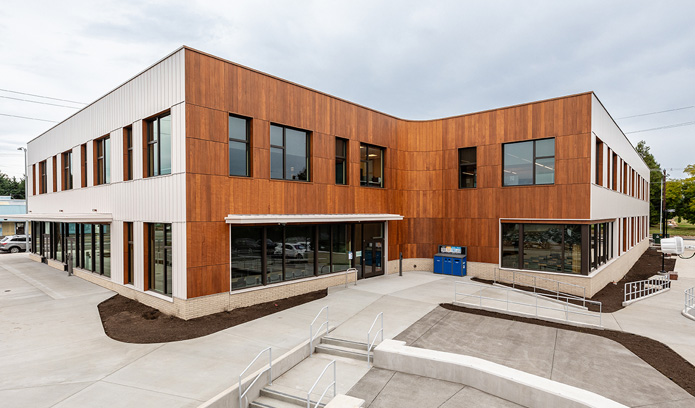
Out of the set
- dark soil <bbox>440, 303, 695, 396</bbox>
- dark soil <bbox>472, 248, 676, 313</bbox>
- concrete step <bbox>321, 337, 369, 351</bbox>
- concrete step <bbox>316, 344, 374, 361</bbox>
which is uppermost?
Answer: concrete step <bbox>321, 337, 369, 351</bbox>

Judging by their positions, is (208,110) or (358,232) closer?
(208,110)

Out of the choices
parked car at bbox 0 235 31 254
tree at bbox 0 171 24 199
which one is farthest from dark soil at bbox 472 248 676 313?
tree at bbox 0 171 24 199

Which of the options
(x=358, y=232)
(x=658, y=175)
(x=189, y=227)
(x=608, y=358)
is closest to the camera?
(x=608, y=358)

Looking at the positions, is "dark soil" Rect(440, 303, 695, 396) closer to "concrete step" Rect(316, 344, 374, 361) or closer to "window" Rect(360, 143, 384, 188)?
"concrete step" Rect(316, 344, 374, 361)

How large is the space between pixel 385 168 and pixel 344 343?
11882 millimetres

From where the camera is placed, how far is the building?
472 inches

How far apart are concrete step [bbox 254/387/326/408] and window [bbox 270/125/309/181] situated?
8516 mm

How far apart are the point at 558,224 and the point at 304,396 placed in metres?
14.3

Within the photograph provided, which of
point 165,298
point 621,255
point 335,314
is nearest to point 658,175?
point 621,255

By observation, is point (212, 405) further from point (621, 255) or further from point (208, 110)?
point (621, 255)

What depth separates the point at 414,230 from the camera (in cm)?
2062

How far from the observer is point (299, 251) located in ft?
49.3

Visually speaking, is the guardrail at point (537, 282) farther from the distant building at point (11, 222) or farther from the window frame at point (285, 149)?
the distant building at point (11, 222)

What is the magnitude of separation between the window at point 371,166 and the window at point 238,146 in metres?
6.63
